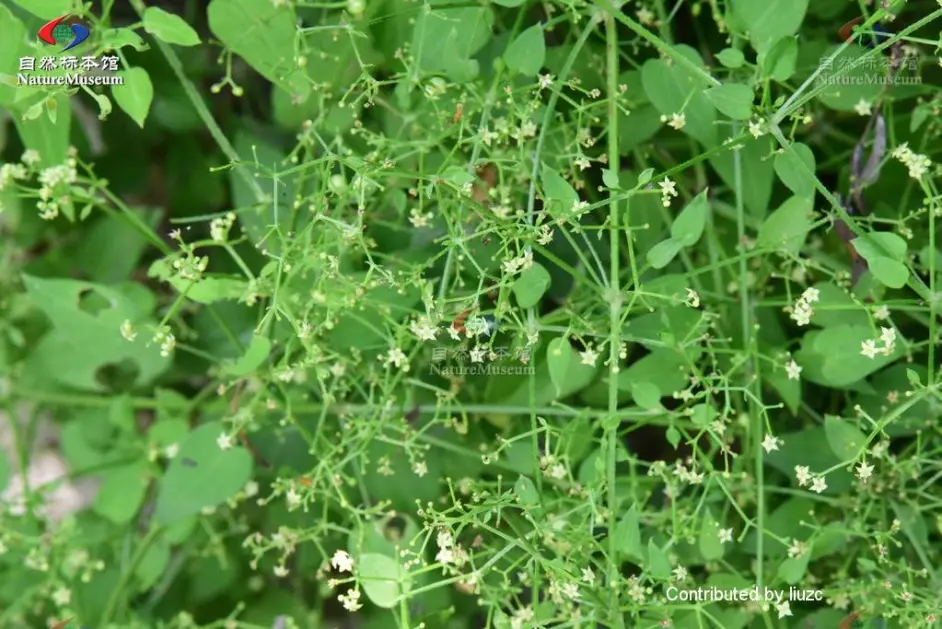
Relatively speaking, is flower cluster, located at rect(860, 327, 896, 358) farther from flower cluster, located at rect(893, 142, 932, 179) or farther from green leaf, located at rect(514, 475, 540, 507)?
green leaf, located at rect(514, 475, 540, 507)

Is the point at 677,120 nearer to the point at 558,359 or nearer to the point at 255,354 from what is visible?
the point at 558,359

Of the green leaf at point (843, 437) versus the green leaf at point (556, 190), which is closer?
the green leaf at point (556, 190)

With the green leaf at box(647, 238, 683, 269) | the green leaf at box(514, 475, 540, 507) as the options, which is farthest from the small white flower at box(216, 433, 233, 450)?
the green leaf at box(647, 238, 683, 269)

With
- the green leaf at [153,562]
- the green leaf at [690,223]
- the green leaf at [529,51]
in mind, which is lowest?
the green leaf at [153,562]

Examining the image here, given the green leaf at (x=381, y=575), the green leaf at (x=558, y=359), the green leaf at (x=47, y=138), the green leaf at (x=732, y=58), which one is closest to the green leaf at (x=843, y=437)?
the green leaf at (x=558, y=359)

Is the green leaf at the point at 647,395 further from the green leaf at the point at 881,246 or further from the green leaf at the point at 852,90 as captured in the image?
the green leaf at the point at 852,90

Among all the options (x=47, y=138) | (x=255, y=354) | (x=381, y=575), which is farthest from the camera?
(x=47, y=138)

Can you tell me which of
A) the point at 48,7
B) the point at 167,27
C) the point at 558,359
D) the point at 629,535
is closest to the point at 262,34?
the point at 167,27
